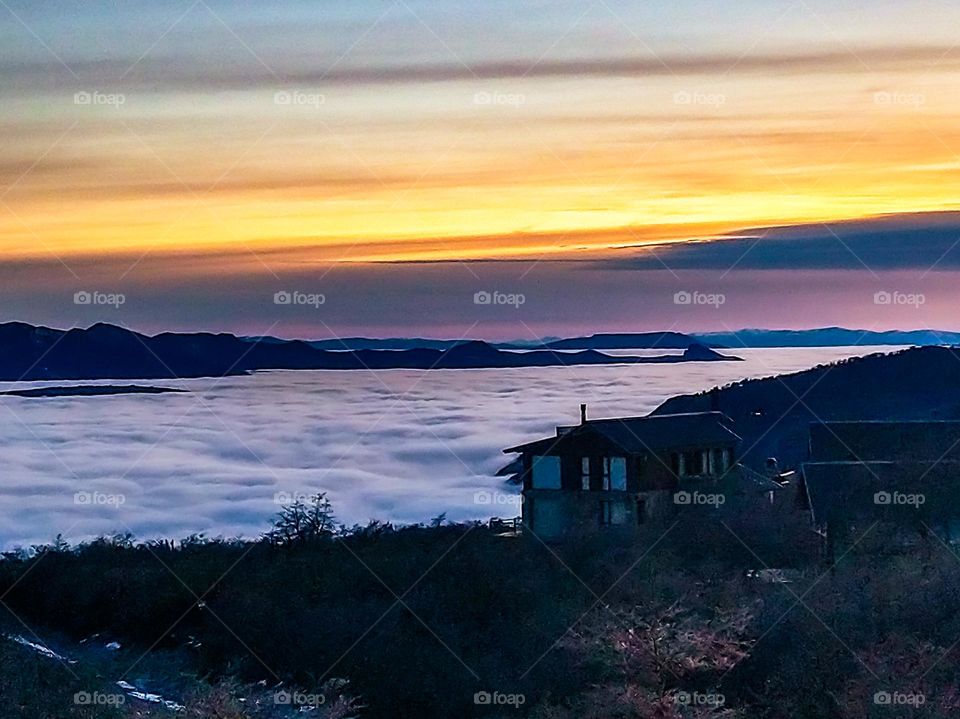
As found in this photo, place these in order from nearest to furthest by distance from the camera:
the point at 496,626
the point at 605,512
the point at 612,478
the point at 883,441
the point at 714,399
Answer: the point at 496,626 → the point at 605,512 → the point at 612,478 → the point at 883,441 → the point at 714,399

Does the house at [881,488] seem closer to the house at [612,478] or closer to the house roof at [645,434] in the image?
the house at [612,478]

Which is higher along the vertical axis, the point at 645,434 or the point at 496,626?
the point at 645,434

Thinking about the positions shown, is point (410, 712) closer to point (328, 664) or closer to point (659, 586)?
point (328, 664)

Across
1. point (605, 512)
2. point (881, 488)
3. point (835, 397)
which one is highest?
point (835, 397)

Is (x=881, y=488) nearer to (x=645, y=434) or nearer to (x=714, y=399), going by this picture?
(x=645, y=434)

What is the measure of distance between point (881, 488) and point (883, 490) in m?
0.08

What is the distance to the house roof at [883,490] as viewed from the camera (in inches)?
1153

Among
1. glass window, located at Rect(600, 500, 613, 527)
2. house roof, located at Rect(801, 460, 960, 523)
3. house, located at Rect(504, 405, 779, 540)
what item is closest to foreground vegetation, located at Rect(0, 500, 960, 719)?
house roof, located at Rect(801, 460, 960, 523)

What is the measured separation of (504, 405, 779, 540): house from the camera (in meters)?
32.3

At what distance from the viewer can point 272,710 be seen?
21891 millimetres

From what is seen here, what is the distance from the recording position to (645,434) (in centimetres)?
3406

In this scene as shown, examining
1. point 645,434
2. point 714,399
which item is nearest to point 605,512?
point 645,434

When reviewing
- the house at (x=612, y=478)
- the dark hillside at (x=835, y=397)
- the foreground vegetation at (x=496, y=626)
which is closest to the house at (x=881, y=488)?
the foreground vegetation at (x=496, y=626)

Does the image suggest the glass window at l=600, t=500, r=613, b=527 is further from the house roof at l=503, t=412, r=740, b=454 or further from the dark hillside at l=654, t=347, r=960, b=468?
the dark hillside at l=654, t=347, r=960, b=468
